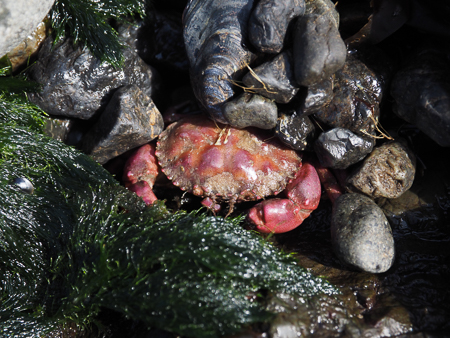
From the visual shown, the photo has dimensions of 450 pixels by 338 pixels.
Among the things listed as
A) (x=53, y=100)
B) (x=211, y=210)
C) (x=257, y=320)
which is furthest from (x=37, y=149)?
(x=257, y=320)

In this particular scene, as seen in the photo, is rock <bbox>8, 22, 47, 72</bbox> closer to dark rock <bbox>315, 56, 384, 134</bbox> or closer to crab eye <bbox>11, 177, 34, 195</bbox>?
crab eye <bbox>11, 177, 34, 195</bbox>

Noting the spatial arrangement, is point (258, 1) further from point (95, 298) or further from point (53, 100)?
point (95, 298)

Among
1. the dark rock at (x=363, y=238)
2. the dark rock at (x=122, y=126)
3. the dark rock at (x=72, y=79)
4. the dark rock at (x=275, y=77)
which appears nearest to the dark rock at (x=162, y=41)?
the dark rock at (x=72, y=79)

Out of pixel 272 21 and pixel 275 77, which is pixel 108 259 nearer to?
pixel 275 77

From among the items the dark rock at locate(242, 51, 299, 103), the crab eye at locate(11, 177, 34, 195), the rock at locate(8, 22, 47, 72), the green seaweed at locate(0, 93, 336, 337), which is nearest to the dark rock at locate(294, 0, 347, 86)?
the dark rock at locate(242, 51, 299, 103)

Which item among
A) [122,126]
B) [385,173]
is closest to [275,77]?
[385,173]

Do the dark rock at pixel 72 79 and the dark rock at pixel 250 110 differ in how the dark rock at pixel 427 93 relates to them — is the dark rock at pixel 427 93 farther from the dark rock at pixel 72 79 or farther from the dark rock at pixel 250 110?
the dark rock at pixel 72 79

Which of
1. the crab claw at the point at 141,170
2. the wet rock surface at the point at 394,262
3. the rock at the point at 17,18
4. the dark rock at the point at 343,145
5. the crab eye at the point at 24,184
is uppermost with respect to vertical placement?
the rock at the point at 17,18
